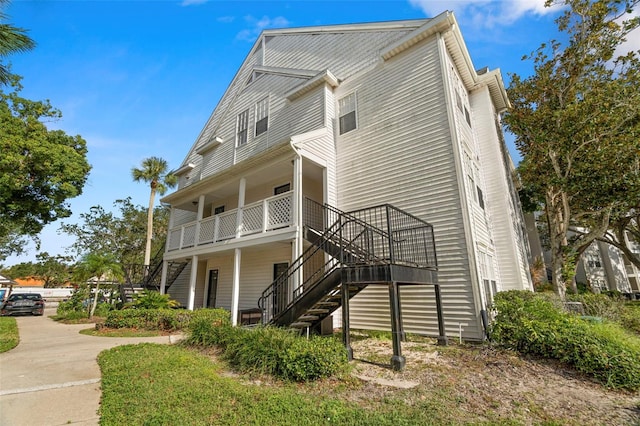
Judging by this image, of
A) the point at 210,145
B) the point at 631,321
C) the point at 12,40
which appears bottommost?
the point at 631,321

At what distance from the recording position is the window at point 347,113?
12.2 meters

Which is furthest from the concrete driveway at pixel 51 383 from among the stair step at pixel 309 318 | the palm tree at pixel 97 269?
the palm tree at pixel 97 269

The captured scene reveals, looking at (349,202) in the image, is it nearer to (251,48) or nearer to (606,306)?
(606,306)

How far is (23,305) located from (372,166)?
24.0 metres

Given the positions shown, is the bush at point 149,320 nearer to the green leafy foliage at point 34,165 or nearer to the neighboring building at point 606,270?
the green leafy foliage at point 34,165

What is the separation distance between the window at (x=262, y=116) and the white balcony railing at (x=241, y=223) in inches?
212

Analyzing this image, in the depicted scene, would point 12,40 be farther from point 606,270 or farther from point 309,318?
point 606,270

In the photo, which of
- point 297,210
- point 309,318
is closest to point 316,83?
point 297,210

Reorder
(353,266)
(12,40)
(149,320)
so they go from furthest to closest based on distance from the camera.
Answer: (149,320), (12,40), (353,266)

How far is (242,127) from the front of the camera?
53.5 ft

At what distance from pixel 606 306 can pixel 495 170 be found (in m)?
6.21

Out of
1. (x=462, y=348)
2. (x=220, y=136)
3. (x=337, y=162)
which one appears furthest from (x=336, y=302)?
(x=220, y=136)

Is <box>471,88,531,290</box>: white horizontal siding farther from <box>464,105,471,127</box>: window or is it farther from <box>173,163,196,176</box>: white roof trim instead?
<box>173,163,196,176</box>: white roof trim

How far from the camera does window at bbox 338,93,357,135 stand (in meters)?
12.2
